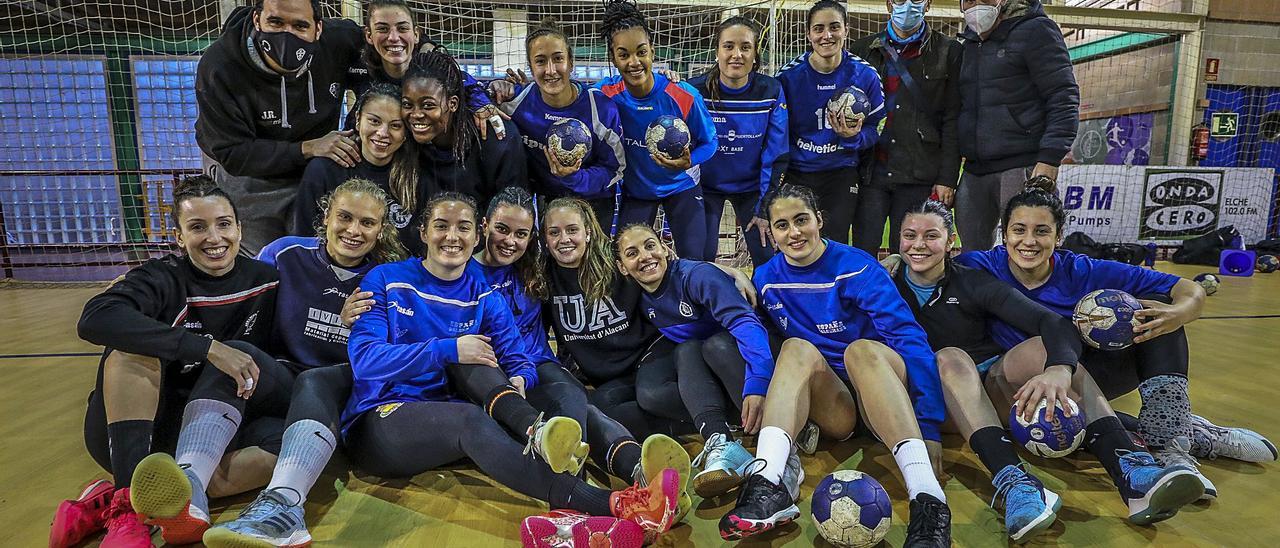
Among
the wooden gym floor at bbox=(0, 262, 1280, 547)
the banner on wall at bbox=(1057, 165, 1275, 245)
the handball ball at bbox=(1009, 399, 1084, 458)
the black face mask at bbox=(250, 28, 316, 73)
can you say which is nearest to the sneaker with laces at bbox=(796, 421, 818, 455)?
the wooden gym floor at bbox=(0, 262, 1280, 547)

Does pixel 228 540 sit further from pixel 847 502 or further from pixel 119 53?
pixel 119 53

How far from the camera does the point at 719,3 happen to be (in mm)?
6547

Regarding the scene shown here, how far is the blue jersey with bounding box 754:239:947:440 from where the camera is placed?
7.23ft

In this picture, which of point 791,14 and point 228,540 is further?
point 791,14

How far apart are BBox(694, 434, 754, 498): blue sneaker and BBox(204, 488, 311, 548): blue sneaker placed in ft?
3.70

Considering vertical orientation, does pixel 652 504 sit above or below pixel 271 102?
below

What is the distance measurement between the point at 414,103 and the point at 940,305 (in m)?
2.27

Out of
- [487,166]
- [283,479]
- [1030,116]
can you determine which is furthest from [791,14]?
[283,479]

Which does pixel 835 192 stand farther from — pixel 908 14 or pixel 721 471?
pixel 721 471

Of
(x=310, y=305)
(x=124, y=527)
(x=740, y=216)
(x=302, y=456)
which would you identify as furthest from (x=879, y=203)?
(x=124, y=527)

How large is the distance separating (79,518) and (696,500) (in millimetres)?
1776

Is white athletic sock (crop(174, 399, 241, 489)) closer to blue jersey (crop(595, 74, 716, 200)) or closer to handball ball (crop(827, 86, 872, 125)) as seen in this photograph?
blue jersey (crop(595, 74, 716, 200))

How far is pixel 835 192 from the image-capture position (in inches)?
140

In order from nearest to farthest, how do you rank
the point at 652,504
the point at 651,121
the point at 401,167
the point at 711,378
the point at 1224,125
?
the point at 652,504 → the point at 711,378 → the point at 401,167 → the point at 651,121 → the point at 1224,125
